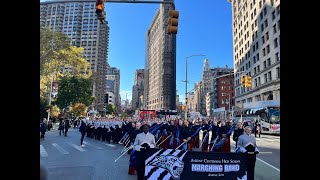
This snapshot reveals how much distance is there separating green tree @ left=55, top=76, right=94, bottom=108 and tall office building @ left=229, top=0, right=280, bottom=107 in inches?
1183

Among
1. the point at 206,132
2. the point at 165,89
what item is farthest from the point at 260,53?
the point at 165,89

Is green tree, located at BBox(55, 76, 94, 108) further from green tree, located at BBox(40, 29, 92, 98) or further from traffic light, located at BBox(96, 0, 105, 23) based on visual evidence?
traffic light, located at BBox(96, 0, 105, 23)

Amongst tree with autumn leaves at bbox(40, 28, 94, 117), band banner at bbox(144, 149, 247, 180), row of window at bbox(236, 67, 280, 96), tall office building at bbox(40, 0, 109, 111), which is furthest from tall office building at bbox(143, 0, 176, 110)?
band banner at bbox(144, 149, 247, 180)

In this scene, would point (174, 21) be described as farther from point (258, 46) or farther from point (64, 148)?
point (258, 46)

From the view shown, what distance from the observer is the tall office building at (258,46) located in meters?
55.1

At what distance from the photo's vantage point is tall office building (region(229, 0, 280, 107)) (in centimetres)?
5512

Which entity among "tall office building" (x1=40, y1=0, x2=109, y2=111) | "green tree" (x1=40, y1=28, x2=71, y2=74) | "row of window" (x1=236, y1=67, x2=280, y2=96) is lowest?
"row of window" (x1=236, y1=67, x2=280, y2=96)

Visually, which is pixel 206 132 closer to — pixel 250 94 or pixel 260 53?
pixel 260 53

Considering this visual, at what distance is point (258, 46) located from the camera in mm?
65250

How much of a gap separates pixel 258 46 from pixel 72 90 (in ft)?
131

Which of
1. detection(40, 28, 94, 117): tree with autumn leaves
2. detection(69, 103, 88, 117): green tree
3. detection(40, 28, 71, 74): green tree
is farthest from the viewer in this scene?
detection(69, 103, 88, 117): green tree

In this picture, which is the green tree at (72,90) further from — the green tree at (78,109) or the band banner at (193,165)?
the band banner at (193,165)

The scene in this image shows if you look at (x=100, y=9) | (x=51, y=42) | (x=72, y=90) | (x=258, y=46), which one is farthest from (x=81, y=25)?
(x=100, y=9)
